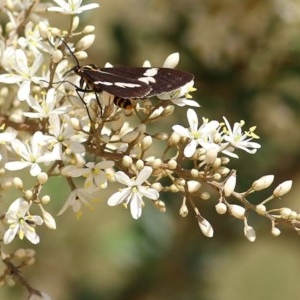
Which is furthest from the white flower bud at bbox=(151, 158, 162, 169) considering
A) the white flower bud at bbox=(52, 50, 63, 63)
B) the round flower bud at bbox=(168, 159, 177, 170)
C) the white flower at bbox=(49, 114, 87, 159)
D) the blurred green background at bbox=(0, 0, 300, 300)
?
the blurred green background at bbox=(0, 0, 300, 300)

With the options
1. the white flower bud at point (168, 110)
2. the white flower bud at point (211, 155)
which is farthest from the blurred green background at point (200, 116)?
the white flower bud at point (211, 155)

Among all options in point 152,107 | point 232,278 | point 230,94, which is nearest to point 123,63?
point 230,94

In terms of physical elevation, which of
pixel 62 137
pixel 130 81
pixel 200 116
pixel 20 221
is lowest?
pixel 200 116

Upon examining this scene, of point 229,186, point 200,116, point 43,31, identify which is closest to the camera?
point 229,186

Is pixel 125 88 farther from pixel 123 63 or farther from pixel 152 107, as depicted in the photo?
pixel 123 63

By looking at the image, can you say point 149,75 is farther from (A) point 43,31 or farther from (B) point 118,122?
(A) point 43,31

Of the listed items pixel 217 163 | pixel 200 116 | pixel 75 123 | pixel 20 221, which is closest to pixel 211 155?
pixel 217 163
